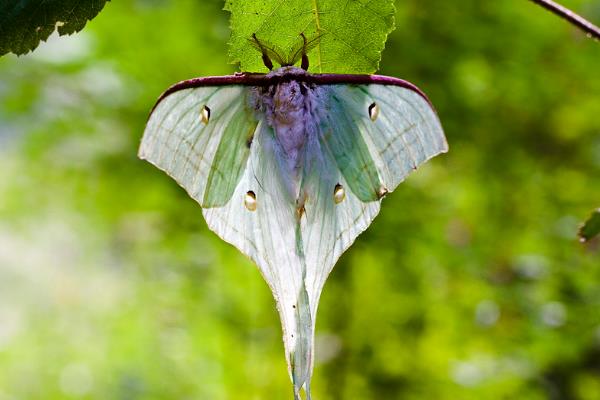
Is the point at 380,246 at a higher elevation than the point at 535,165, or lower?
lower

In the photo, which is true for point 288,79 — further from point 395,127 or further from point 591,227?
point 591,227

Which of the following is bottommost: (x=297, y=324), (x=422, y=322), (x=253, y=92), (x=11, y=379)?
(x=297, y=324)

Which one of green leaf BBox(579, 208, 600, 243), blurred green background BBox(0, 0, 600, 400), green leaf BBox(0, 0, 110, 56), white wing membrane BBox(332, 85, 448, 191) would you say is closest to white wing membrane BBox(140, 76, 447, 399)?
white wing membrane BBox(332, 85, 448, 191)

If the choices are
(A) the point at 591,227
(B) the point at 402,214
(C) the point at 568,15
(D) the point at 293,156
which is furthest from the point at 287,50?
(B) the point at 402,214

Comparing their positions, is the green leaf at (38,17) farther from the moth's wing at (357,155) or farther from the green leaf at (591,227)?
the green leaf at (591,227)

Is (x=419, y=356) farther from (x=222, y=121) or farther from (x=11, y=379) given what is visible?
(x=11, y=379)

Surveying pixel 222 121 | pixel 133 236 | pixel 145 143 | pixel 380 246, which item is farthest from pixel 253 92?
pixel 133 236
